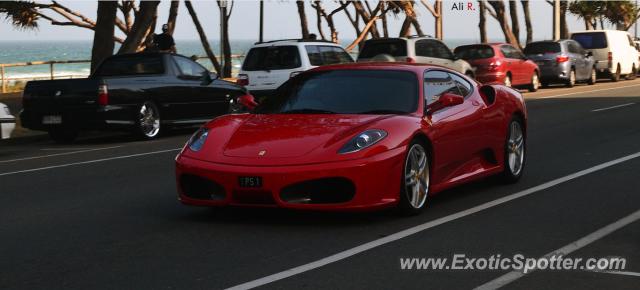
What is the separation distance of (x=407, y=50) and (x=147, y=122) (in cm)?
1021

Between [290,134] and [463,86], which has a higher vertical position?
[463,86]

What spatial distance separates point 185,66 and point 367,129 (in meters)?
11.9

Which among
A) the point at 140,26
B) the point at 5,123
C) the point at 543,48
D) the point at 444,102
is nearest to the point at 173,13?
the point at 543,48

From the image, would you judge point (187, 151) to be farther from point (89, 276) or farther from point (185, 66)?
point (185, 66)

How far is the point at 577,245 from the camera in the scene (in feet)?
25.9

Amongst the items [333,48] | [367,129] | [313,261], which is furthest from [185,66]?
[313,261]

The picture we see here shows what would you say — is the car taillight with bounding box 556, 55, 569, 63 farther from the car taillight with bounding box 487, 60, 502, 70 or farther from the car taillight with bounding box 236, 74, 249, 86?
the car taillight with bounding box 236, 74, 249, 86

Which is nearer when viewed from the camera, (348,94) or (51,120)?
(348,94)

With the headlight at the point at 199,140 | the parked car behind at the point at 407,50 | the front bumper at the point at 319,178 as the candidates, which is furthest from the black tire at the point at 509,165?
the parked car behind at the point at 407,50

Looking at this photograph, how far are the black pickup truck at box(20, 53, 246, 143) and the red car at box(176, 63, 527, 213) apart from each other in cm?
857

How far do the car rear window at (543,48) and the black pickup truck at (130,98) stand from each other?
18528 millimetres

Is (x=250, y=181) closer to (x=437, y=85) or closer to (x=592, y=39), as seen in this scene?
(x=437, y=85)

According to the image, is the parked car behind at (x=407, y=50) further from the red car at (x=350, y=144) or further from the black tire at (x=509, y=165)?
the red car at (x=350, y=144)

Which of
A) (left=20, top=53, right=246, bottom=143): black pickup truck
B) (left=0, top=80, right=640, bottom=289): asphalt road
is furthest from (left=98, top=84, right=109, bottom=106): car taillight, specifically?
(left=0, top=80, right=640, bottom=289): asphalt road
